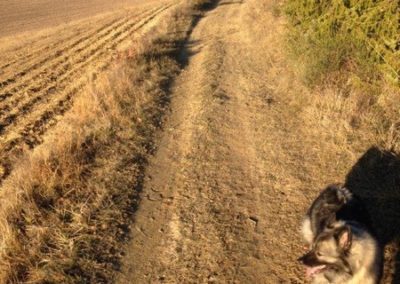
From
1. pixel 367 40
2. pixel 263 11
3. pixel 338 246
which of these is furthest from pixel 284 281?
pixel 263 11

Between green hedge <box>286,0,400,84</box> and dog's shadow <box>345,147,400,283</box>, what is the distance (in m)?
1.99

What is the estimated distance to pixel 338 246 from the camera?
3.71 metres

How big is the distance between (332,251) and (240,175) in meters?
3.35

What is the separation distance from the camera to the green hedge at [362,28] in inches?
314

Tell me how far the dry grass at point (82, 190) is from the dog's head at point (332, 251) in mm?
2545

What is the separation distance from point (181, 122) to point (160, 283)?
4749 millimetres

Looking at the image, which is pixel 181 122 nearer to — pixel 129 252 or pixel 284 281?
pixel 129 252

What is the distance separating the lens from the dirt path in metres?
5.27

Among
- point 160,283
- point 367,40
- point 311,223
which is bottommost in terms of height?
point 160,283

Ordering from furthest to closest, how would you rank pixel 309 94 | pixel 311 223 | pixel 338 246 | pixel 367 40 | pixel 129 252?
pixel 309 94 < pixel 367 40 < pixel 129 252 < pixel 311 223 < pixel 338 246

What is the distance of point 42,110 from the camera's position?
10938 millimetres

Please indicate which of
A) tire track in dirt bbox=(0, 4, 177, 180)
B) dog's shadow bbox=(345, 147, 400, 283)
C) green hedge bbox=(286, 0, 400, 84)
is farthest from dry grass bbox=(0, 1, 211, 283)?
green hedge bbox=(286, 0, 400, 84)

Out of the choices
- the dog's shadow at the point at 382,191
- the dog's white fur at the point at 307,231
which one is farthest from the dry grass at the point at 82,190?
the dog's shadow at the point at 382,191

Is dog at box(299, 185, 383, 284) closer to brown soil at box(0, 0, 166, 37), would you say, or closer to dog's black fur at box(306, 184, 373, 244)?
dog's black fur at box(306, 184, 373, 244)
